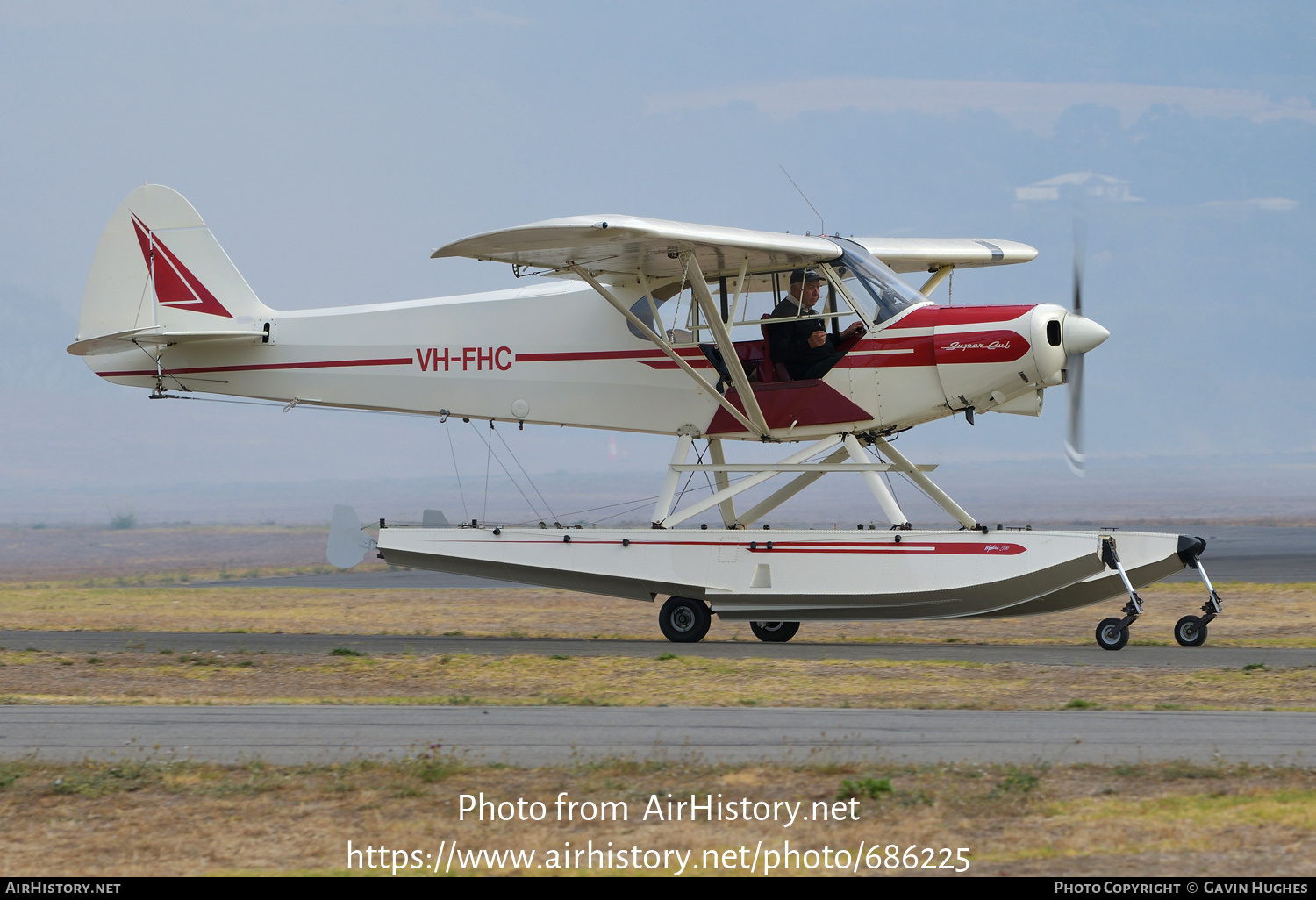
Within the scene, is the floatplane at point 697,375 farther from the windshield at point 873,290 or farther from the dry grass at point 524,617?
the dry grass at point 524,617

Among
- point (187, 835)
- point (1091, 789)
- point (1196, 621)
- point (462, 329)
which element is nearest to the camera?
point (187, 835)

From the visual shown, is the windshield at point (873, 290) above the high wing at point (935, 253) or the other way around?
the other way around

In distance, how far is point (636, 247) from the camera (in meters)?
16.4

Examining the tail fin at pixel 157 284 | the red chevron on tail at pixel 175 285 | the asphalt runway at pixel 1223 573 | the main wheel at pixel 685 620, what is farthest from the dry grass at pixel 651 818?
the asphalt runway at pixel 1223 573

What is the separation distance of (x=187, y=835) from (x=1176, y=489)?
184 m

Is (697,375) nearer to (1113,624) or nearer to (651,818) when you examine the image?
(1113,624)

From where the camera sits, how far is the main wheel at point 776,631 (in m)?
17.8

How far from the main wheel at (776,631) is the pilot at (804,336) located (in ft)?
10.8

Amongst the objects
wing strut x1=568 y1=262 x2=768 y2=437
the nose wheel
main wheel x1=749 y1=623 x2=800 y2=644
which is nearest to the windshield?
wing strut x1=568 y1=262 x2=768 y2=437

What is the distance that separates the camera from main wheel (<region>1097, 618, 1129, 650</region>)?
15.4 m

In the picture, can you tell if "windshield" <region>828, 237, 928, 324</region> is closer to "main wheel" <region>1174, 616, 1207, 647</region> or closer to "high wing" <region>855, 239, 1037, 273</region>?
"high wing" <region>855, 239, 1037, 273</region>

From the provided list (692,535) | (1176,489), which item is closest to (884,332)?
(692,535)

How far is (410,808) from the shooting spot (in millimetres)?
7941
